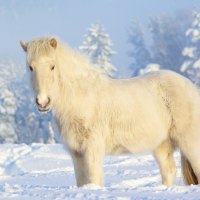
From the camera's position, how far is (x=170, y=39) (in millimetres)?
47094

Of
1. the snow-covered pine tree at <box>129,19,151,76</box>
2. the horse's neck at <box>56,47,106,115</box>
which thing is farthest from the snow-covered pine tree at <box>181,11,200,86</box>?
the horse's neck at <box>56,47,106,115</box>

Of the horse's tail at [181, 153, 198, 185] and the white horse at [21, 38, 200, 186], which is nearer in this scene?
the white horse at [21, 38, 200, 186]

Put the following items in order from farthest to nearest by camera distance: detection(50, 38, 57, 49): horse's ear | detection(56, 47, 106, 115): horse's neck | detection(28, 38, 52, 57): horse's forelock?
detection(56, 47, 106, 115): horse's neck < detection(50, 38, 57, 49): horse's ear < detection(28, 38, 52, 57): horse's forelock

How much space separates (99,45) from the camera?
124ft

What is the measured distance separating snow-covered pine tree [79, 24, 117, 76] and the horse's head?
30.1 metres

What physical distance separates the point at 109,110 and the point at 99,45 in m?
31.5

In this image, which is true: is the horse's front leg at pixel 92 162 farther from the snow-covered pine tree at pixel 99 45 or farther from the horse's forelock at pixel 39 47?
the snow-covered pine tree at pixel 99 45

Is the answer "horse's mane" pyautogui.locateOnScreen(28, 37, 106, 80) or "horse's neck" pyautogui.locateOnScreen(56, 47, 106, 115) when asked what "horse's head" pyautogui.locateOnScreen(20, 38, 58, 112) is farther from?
"horse's neck" pyautogui.locateOnScreen(56, 47, 106, 115)

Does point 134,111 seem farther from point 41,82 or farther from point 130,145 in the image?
point 41,82

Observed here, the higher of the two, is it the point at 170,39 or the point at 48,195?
the point at 48,195

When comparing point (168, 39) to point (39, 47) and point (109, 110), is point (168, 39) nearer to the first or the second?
point (109, 110)

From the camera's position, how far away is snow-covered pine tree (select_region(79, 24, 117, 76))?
3703 centimetres

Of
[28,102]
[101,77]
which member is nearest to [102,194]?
[101,77]

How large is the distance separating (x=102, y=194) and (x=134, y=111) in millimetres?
2054
